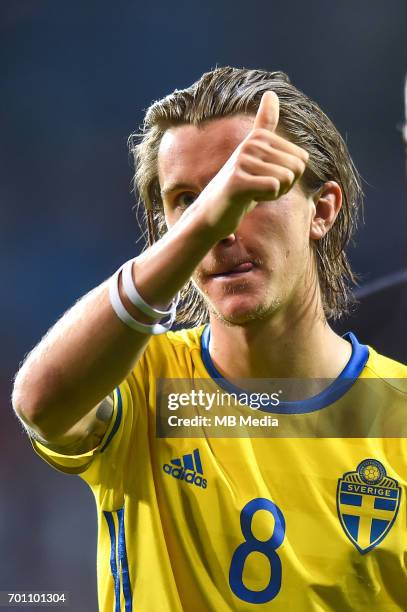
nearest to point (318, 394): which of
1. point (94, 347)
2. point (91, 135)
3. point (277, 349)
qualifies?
point (277, 349)

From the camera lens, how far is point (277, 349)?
4.62ft

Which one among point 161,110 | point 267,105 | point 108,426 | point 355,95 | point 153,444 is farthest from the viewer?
point 355,95

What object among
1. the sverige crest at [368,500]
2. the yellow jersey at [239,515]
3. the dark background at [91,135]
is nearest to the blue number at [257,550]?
the yellow jersey at [239,515]

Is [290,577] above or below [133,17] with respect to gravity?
below

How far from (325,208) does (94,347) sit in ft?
2.23

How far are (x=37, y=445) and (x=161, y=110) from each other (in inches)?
25.0

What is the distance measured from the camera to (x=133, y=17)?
217 cm

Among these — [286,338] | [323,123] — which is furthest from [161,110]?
[286,338]

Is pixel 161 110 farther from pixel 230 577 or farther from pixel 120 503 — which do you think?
pixel 230 577

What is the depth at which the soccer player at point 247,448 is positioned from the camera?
1247mm

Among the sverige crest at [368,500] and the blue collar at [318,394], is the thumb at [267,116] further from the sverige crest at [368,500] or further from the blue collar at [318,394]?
the sverige crest at [368,500]

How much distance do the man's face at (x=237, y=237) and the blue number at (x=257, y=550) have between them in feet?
1.02

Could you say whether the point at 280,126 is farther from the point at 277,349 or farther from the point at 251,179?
the point at 251,179

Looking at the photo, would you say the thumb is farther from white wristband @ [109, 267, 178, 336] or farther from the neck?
the neck
